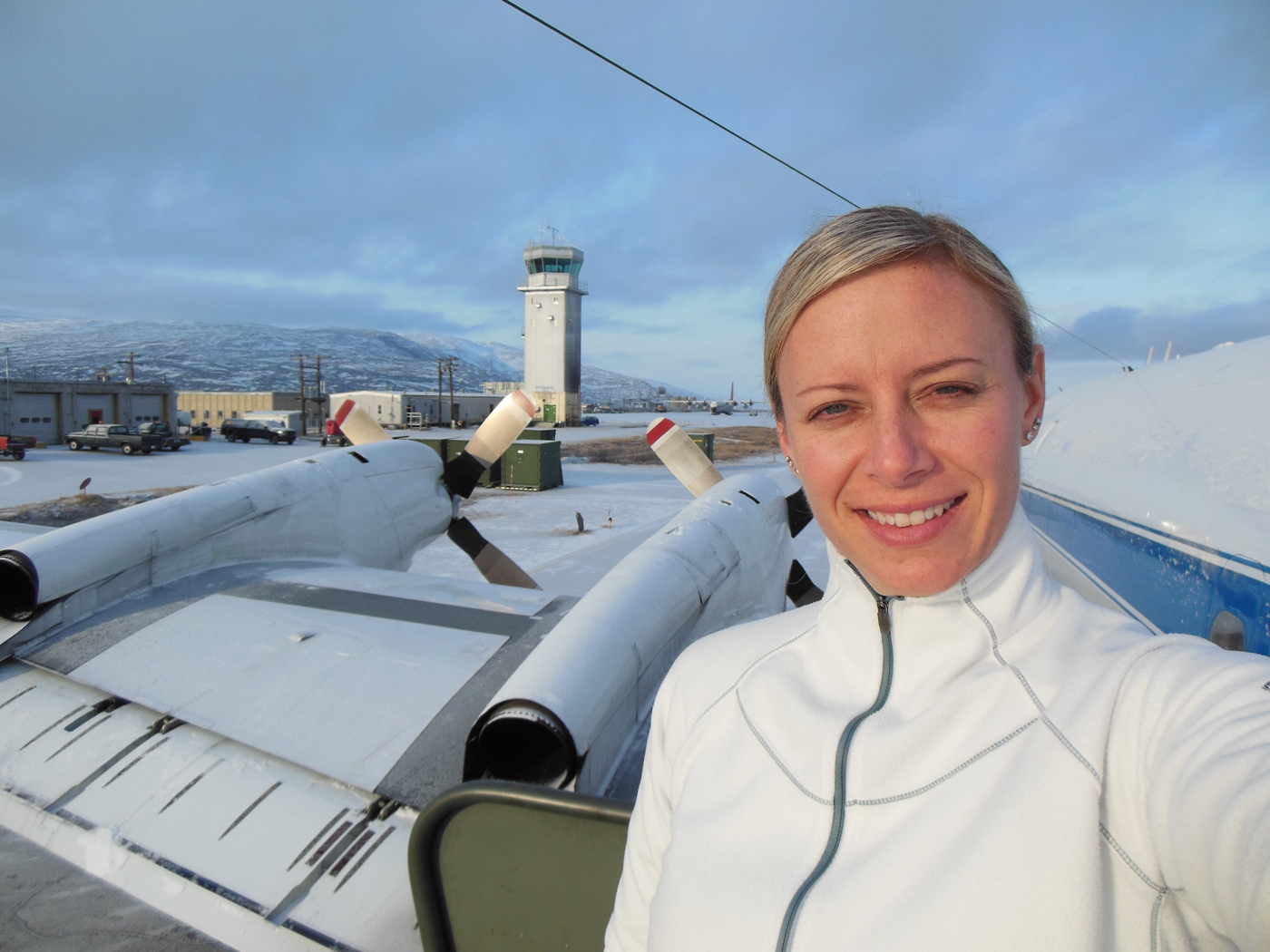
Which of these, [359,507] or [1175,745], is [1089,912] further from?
[359,507]

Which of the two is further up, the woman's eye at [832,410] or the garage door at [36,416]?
the woman's eye at [832,410]

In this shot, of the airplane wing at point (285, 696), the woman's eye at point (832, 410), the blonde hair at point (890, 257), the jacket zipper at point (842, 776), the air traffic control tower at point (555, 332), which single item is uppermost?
the air traffic control tower at point (555, 332)

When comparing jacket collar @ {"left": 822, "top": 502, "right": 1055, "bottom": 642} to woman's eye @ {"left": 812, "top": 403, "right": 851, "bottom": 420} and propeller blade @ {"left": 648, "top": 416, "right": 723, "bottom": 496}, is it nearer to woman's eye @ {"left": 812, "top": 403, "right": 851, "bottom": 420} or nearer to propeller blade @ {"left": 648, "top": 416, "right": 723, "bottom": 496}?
woman's eye @ {"left": 812, "top": 403, "right": 851, "bottom": 420}

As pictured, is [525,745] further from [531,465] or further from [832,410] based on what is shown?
[531,465]

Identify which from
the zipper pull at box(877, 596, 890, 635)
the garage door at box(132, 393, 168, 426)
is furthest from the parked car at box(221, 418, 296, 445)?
the zipper pull at box(877, 596, 890, 635)

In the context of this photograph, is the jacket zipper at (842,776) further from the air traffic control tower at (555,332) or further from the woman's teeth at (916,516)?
the air traffic control tower at (555,332)

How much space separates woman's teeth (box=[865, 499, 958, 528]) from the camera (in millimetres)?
1264

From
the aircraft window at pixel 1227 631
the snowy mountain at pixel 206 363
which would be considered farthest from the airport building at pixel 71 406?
the snowy mountain at pixel 206 363

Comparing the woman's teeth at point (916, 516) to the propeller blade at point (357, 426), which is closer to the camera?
the woman's teeth at point (916, 516)

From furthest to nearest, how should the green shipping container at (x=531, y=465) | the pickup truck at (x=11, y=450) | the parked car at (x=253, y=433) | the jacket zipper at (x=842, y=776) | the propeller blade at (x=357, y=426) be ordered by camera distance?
the parked car at (x=253, y=433) < the pickup truck at (x=11, y=450) < the green shipping container at (x=531, y=465) < the propeller blade at (x=357, y=426) < the jacket zipper at (x=842, y=776)

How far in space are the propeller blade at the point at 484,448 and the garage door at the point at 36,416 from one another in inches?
1558

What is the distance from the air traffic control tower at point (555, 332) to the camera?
183ft

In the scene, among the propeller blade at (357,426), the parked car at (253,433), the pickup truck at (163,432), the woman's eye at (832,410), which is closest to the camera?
the woman's eye at (832,410)

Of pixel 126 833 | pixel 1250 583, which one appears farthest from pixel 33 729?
pixel 1250 583
